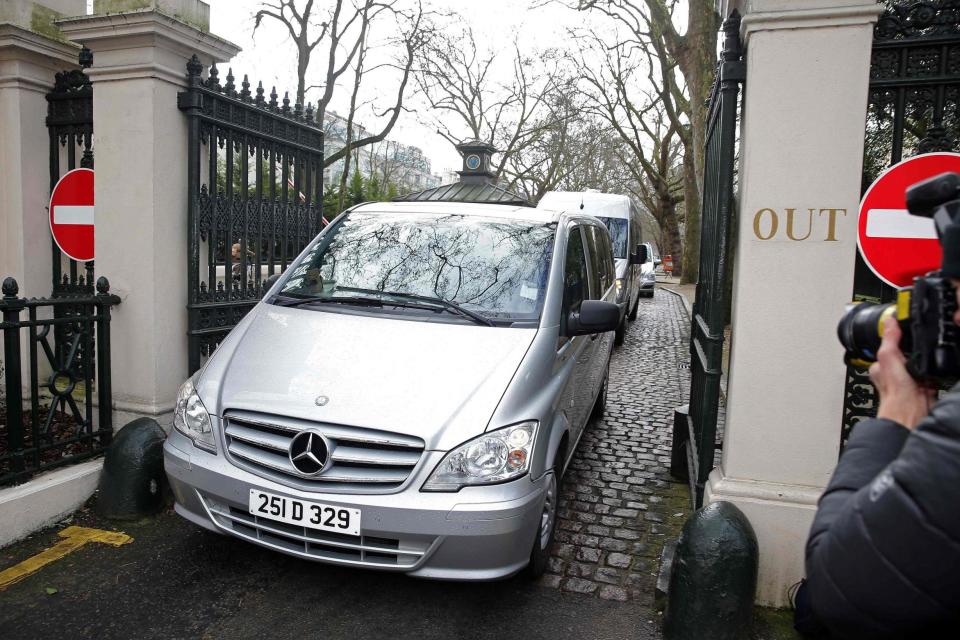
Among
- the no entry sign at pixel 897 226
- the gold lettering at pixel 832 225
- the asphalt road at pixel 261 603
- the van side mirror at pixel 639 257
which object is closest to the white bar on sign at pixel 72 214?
the asphalt road at pixel 261 603

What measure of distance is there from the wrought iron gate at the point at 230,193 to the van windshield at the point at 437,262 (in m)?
1.06

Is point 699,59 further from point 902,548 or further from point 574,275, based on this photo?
point 902,548

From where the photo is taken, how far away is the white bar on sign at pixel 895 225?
3383 mm

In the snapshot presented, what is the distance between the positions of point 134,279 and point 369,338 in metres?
2.25

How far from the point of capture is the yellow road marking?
382 cm

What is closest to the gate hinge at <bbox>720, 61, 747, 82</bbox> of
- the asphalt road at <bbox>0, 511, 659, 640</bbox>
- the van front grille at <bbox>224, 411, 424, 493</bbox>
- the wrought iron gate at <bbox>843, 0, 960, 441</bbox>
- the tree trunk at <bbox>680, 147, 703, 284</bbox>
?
the wrought iron gate at <bbox>843, 0, 960, 441</bbox>

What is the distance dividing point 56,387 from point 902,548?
506cm

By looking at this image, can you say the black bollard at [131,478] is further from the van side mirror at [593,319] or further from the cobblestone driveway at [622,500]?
the van side mirror at [593,319]

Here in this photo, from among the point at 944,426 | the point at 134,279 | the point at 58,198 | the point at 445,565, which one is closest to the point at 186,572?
the point at 445,565

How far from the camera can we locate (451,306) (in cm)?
406

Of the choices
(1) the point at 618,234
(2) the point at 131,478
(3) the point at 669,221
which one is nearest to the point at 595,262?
(2) the point at 131,478

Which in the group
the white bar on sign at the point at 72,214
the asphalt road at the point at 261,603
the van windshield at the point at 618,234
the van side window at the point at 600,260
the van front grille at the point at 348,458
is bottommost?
the asphalt road at the point at 261,603

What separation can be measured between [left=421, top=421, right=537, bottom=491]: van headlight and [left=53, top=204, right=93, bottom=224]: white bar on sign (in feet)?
12.6

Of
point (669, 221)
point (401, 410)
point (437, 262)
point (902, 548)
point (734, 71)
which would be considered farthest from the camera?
point (669, 221)
